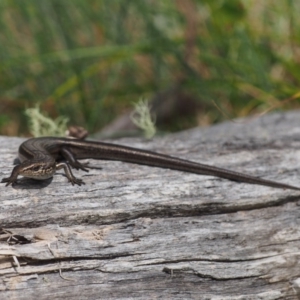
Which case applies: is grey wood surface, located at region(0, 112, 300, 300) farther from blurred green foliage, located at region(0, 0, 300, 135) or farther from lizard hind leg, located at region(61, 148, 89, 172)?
blurred green foliage, located at region(0, 0, 300, 135)

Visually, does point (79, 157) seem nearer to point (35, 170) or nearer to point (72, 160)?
point (72, 160)

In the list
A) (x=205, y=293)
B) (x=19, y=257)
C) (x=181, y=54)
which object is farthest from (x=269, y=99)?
(x=19, y=257)

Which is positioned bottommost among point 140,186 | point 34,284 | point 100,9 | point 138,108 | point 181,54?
point 34,284

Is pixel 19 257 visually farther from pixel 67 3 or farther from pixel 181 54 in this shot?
pixel 67 3

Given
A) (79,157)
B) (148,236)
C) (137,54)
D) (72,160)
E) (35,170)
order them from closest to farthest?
1. (148,236)
2. (35,170)
3. (72,160)
4. (79,157)
5. (137,54)

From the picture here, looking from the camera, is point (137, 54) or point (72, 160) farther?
point (137, 54)

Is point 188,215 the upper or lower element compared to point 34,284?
upper

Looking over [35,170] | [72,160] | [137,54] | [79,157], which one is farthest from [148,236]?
[137,54]
